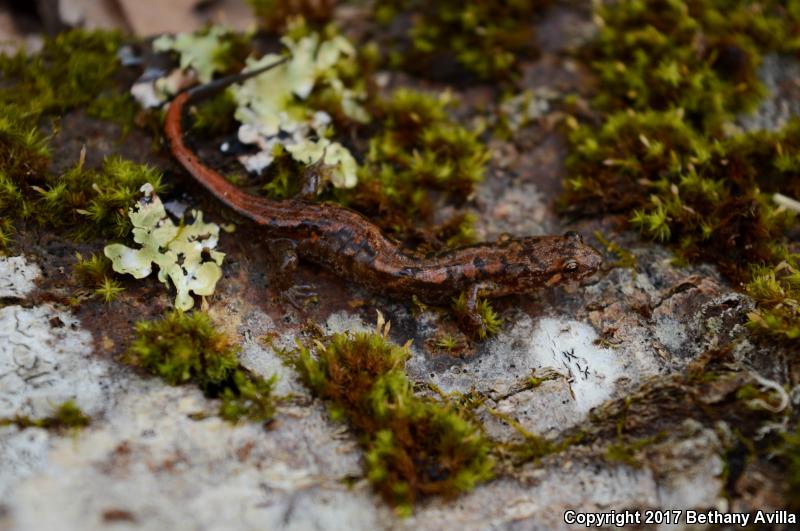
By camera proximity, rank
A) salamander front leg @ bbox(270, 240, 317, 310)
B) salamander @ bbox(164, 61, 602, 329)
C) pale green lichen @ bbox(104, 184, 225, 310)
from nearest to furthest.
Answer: pale green lichen @ bbox(104, 184, 225, 310)
salamander front leg @ bbox(270, 240, 317, 310)
salamander @ bbox(164, 61, 602, 329)

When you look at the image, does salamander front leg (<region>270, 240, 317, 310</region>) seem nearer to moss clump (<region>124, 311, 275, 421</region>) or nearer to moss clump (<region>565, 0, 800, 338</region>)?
moss clump (<region>124, 311, 275, 421</region>)

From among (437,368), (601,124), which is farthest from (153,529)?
(601,124)

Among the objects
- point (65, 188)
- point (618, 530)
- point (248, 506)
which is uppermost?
point (65, 188)

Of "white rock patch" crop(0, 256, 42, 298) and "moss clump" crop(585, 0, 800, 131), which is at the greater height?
"moss clump" crop(585, 0, 800, 131)

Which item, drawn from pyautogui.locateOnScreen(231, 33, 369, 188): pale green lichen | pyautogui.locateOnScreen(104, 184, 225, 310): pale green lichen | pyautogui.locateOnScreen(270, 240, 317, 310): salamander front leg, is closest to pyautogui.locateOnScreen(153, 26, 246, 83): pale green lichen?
pyautogui.locateOnScreen(231, 33, 369, 188): pale green lichen

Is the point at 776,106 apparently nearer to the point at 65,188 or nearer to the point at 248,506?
the point at 248,506

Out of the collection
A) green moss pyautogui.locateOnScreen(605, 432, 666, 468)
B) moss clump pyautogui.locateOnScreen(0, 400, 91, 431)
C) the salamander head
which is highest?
moss clump pyautogui.locateOnScreen(0, 400, 91, 431)

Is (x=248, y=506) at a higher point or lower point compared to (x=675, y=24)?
lower

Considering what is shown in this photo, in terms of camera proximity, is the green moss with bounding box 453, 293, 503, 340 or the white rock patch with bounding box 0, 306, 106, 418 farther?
the green moss with bounding box 453, 293, 503, 340
